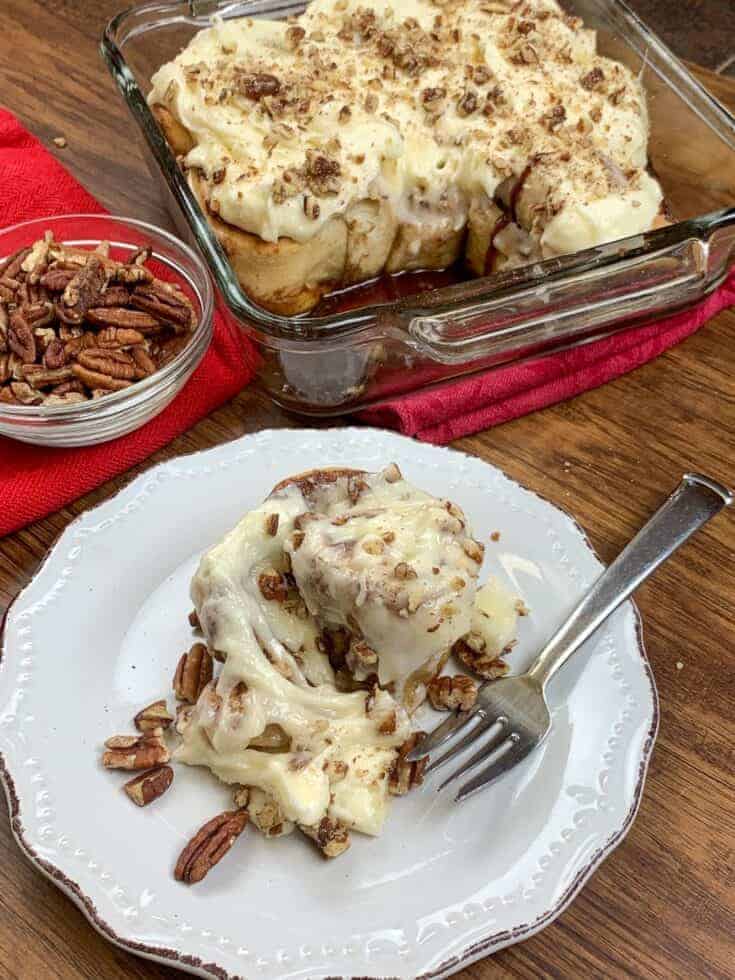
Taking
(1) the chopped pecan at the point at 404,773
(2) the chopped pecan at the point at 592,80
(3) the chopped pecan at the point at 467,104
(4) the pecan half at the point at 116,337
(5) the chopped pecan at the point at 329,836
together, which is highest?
(2) the chopped pecan at the point at 592,80

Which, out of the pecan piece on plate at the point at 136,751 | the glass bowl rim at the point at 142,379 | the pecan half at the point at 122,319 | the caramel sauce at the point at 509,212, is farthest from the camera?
the caramel sauce at the point at 509,212

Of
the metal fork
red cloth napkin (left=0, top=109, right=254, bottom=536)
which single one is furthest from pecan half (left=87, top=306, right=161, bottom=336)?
the metal fork

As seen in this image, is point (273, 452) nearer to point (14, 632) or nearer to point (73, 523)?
point (73, 523)

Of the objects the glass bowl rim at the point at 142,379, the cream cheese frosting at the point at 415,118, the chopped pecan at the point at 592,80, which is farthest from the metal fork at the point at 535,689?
the chopped pecan at the point at 592,80

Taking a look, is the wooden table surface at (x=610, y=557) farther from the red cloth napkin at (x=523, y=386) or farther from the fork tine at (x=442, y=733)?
the fork tine at (x=442, y=733)

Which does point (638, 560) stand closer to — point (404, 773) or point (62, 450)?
point (404, 773)

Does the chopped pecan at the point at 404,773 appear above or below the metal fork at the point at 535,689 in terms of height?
below
